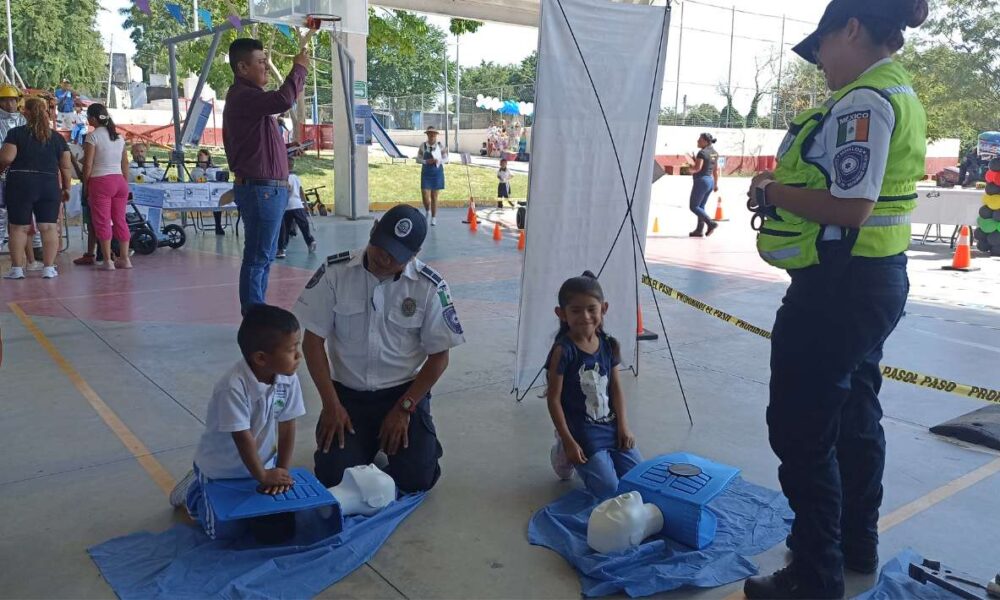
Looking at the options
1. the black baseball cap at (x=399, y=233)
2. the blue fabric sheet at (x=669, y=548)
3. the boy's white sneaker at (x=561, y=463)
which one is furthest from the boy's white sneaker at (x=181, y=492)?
the boy's white sneaker at (x=561, y=463)

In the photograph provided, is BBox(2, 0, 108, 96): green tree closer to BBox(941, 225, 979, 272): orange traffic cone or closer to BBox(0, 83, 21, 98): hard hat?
BBox(0, 83, 21, 98): hard hat

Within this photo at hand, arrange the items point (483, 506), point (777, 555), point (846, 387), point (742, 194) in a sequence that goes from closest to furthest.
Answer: point (846, 387) → point (777, 555) → point (483, 506) → point (742, 194)

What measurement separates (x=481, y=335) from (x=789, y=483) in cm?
400

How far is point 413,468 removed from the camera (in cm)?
347

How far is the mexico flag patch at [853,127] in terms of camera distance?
2396 mm

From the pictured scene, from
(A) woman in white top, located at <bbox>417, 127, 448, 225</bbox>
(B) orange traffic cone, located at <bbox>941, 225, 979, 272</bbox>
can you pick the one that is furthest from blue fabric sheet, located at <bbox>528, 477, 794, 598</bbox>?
(A) woman in white top, located at <bbox>417, 127, 448, 225</bbox>

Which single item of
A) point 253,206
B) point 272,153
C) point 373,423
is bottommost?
point 373,423

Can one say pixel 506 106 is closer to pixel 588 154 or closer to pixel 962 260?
pixel 962 260

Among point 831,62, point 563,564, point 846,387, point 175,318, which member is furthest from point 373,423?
point 175,318

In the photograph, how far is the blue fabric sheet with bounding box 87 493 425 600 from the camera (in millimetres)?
2725

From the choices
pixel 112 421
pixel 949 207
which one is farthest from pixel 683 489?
pixel 949 207

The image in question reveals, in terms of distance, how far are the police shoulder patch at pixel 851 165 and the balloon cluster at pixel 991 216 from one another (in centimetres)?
1087

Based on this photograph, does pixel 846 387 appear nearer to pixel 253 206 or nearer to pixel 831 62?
pixel 831 62

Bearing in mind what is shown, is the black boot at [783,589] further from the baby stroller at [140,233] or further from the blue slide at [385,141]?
the blue slide at [385,141]
